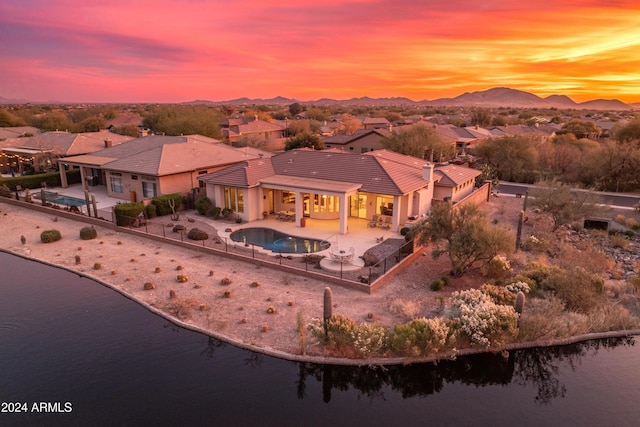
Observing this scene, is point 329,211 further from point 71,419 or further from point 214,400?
point 71,419

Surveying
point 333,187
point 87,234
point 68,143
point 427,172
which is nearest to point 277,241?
point 333,187

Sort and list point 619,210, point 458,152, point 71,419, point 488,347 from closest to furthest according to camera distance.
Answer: point 71,419
point 488,347
point 619,210
point 458,152

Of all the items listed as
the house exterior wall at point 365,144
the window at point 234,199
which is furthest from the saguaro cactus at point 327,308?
the house exterior wall at point 365,144

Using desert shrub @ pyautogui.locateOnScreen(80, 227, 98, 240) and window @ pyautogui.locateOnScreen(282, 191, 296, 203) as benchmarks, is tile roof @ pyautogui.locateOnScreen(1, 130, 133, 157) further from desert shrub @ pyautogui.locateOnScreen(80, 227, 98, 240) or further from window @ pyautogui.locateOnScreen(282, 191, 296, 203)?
window @ pyautogui.locateOnScreen(282, 191, 296, 203)

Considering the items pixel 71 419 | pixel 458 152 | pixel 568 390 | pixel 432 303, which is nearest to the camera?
pixel 71 419

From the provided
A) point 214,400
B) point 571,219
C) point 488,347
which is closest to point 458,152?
point 571,219

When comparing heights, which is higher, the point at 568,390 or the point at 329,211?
the point at 329,211

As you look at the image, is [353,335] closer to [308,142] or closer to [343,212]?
[343,212]

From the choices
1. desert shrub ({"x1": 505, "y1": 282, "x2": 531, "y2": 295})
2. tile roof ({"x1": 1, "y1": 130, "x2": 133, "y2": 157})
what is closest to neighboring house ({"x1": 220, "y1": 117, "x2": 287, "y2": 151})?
tile roof ({"x1": 1, "y1": 130, "x2": 133, "y2": 157})
